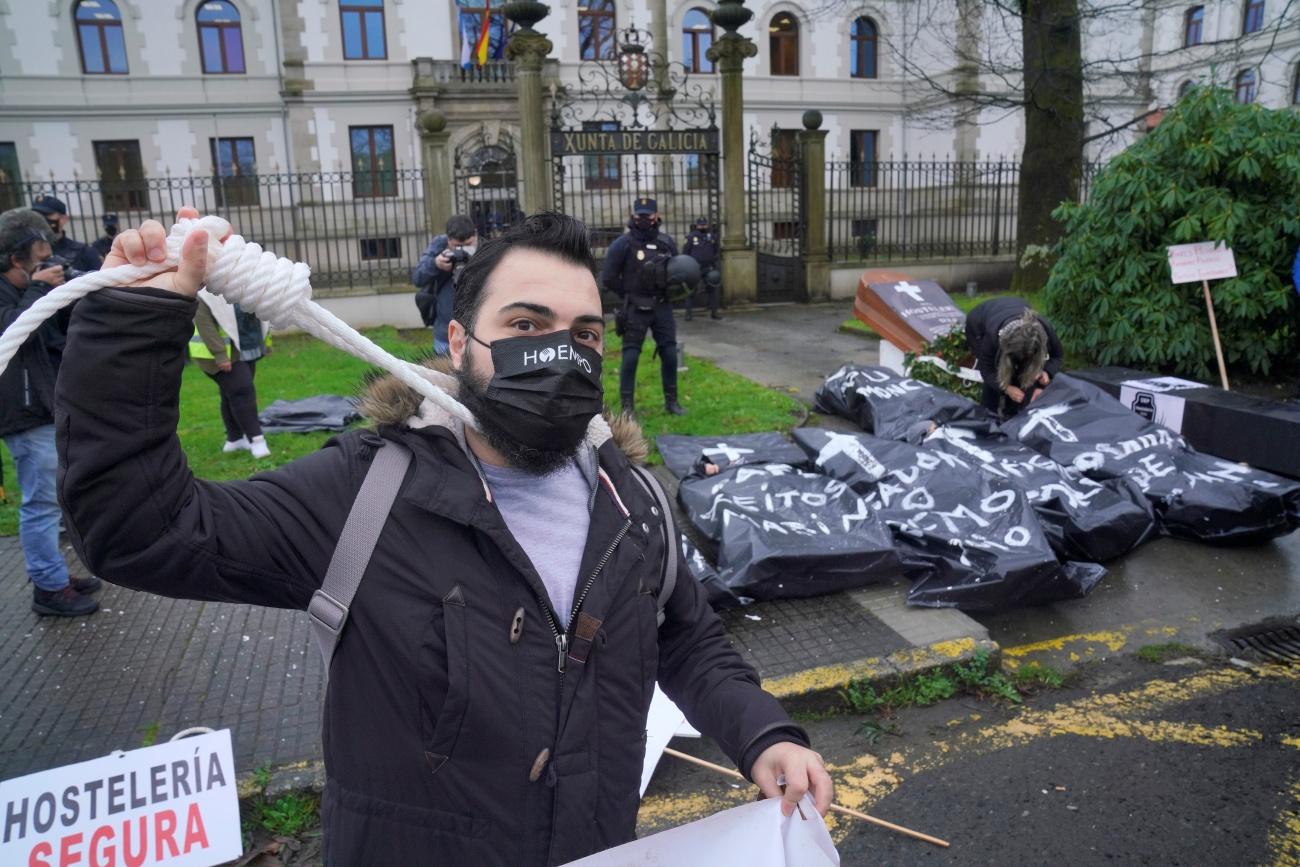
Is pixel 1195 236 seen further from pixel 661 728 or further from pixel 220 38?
pixel 220 38

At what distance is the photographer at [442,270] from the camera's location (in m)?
7.09

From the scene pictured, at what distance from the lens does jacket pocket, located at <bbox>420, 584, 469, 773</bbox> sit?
4.98 ft

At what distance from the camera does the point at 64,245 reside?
21.1ft

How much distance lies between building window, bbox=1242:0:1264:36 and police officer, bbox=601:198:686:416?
111 ft

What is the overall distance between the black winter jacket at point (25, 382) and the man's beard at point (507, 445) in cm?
365

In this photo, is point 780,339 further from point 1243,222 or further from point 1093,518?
point 1093,518

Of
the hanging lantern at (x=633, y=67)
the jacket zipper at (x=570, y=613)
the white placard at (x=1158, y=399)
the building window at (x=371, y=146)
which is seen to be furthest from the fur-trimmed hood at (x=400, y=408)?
the building window at (x=371, y=146)

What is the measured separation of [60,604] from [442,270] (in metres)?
3.62

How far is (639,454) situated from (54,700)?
3.30 metres

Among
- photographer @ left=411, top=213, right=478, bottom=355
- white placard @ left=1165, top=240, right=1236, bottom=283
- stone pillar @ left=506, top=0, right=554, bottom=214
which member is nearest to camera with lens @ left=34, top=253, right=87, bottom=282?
photographer @ left=411, top=213, right=478, bottom=355

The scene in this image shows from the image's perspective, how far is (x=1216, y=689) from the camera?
13.4 feet

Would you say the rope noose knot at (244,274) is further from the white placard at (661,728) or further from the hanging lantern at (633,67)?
the hanging lantern at (633,67)

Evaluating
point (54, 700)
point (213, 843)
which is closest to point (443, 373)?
point (213, 843)

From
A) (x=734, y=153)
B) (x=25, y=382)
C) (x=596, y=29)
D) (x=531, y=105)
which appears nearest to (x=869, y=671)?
(x=25, y=382)
